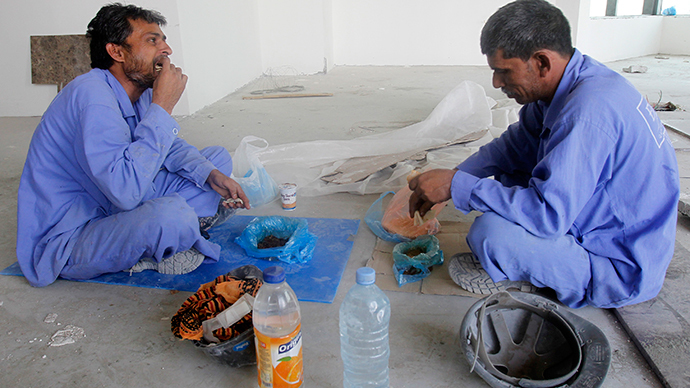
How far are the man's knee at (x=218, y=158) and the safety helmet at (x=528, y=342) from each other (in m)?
1.61

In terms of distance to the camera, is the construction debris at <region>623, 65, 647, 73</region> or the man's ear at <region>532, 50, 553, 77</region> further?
the construction debris at <region>623, 65, 647, 73</region>

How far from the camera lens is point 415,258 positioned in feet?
6.52

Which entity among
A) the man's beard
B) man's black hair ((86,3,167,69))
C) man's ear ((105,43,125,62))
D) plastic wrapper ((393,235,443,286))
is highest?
man's black hair ((86,3,167,69))

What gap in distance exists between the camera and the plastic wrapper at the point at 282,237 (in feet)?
6.93

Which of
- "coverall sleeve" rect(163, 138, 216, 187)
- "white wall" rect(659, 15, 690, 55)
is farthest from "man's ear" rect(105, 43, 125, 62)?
"white wall" rect(659, 15, 690, 55)

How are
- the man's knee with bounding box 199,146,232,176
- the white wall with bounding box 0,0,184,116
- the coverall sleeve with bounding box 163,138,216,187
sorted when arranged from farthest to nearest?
the white wall with bounding box 0,0,184,116 < the man's knee with bounding box 199,146,232,176 < the coverall sleeve with bounding box 163,138,216,187

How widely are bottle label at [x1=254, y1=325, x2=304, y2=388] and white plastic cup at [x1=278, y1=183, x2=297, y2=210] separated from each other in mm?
1492

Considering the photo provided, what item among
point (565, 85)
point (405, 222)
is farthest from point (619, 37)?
point (565, 85)

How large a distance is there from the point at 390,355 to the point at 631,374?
74 cm

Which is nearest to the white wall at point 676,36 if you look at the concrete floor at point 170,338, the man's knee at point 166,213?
the concrete floor at point 170,338

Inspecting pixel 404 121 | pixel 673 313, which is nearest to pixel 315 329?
pixel 673 313

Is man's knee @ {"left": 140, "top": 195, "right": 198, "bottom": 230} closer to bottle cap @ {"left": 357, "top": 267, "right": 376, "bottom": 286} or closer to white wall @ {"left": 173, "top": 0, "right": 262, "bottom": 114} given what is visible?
bottle cap @ {"left": 357, "top": 267, "right": 376, "bottom": 286}

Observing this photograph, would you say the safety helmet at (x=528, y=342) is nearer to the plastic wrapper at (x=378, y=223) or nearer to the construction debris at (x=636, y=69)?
the plastic wrapper at (x=378, y=223)

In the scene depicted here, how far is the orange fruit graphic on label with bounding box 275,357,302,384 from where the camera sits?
1240mm
